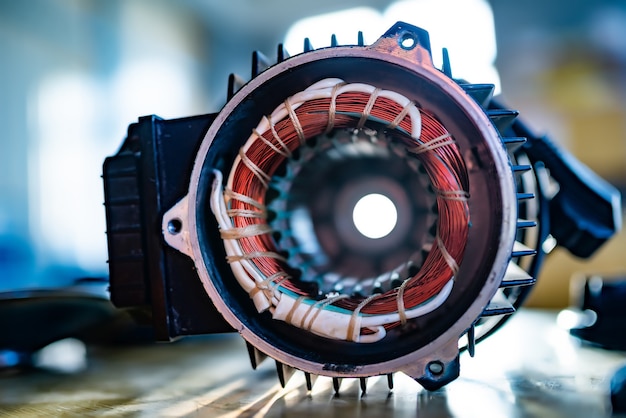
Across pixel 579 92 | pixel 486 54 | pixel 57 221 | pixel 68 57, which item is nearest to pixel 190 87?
pixel 68 57

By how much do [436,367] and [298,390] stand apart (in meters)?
0.22

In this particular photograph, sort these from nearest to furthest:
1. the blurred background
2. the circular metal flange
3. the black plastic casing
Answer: the circular metal flange
the black plastic casing
the blurred background

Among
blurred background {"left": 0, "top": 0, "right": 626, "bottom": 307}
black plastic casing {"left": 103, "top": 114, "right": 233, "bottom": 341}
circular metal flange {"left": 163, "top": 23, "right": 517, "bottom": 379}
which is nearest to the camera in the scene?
circular metal flange {"left": 163, "top": 23, "right": 517, "bottom": 379}

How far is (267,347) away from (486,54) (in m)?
1.70

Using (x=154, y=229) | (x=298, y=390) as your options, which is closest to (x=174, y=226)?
(x=154, y=229)

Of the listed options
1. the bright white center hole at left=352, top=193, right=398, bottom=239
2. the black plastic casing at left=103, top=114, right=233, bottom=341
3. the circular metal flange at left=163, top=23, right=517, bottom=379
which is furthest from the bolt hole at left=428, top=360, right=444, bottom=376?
the bright white center hole at left=352, top=193, right=398, bottom=239

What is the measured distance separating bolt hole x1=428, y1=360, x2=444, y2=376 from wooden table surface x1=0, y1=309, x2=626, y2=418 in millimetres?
54

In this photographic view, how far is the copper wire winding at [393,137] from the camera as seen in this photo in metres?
0.63

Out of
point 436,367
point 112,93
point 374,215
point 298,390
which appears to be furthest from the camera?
point 112,93

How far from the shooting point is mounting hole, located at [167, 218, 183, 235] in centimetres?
65

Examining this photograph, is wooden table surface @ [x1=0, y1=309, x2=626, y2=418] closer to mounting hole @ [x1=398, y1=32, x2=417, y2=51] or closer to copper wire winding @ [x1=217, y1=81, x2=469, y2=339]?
copper wire winding @ [x1=217, y1=81, x2=469, y2=339]

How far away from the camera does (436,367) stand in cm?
58

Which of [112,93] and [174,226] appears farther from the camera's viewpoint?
[112,93]

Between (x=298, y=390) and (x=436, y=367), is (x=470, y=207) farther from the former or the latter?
(x=298, y=390)
